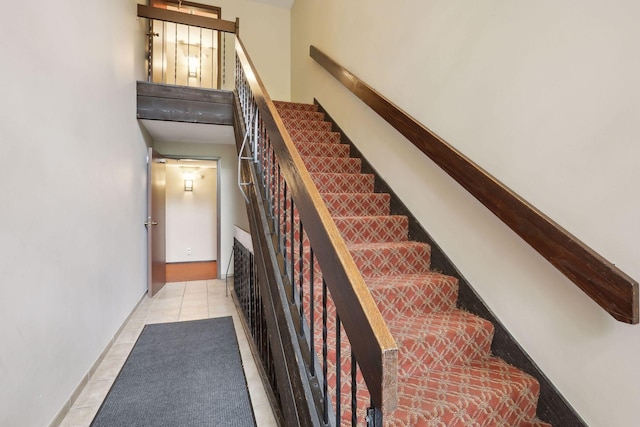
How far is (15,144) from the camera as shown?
4.54ft

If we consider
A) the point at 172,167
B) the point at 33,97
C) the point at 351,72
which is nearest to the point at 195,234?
the point at 172,167

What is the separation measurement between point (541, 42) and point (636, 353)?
127cm

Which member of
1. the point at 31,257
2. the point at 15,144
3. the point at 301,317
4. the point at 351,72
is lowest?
the point at 301,317

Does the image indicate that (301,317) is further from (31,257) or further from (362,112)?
(362,112)

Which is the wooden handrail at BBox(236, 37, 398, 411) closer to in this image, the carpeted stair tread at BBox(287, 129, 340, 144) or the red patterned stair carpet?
the red patterned stair carpet

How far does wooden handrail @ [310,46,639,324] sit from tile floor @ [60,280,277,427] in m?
1.66

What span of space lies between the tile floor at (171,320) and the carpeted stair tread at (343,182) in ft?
4.97

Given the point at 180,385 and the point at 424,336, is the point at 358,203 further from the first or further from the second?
the point at 180,385

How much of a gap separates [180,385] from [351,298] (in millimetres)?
1958

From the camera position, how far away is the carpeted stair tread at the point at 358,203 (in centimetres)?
238

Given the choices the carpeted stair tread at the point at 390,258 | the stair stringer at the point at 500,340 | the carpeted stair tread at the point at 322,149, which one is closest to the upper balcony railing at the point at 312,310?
the carpeted stair tread at the point at 390,258

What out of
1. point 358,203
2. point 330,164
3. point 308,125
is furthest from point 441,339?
point 308,125

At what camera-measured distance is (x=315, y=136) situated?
10.7 feet

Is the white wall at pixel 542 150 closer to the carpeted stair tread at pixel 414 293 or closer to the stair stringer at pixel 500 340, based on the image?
the stair stringer at pixel 500 340
